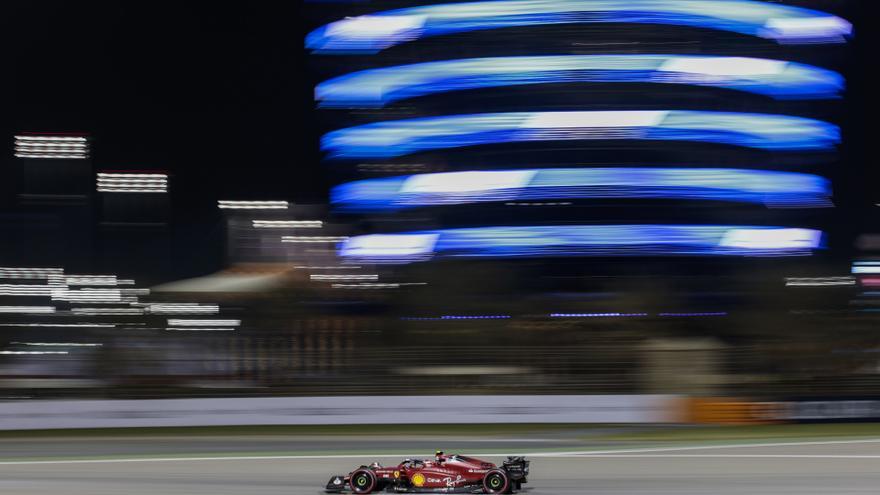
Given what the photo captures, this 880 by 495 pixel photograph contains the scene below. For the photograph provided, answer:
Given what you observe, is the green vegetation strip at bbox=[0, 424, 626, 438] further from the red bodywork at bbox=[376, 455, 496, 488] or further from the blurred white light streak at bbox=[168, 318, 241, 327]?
the blurred white light streak at bbox=[168, 318, 241, 327]

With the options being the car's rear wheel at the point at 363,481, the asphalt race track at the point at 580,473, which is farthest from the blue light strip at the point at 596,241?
the car's rear wheel at the point at 363,481

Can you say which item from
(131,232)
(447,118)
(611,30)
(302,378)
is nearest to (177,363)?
(302,378)

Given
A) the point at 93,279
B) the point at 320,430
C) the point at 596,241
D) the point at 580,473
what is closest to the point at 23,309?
the point at 93,279

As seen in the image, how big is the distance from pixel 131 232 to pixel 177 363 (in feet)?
128

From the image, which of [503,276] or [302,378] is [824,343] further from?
[503,276]

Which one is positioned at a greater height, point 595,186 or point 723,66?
point 723,66

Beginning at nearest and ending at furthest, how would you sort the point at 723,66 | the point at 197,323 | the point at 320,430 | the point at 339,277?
the point at 320,430 → the point at 723,66 → the point at 197,323 → the point at 339,277

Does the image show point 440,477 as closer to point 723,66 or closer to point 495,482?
point 495,482

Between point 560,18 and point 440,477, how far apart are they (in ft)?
85.0

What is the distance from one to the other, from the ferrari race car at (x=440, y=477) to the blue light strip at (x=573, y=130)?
24027mm

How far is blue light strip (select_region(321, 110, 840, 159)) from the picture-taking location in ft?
107

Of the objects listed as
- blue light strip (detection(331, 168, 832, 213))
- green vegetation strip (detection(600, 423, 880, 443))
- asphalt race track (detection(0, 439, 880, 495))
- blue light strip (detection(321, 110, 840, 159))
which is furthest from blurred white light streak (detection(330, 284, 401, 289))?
asphalt race track (detection(0, 439, 880, 495))

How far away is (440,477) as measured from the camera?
893 centimetres

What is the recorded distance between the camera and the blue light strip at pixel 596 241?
109 ft
